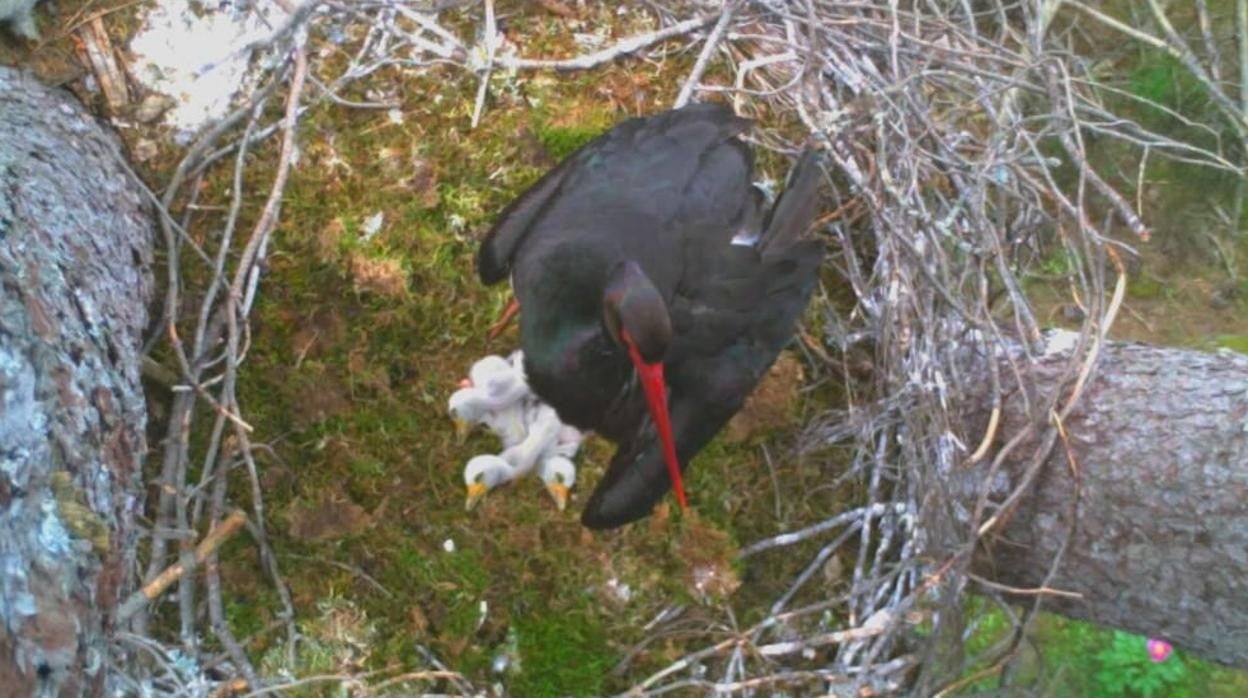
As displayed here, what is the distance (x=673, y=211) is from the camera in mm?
2518

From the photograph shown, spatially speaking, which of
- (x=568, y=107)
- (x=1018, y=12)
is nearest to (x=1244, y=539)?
(x=568, y=107)

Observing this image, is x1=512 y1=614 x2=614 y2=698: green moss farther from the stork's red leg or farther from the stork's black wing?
the stork's red leg

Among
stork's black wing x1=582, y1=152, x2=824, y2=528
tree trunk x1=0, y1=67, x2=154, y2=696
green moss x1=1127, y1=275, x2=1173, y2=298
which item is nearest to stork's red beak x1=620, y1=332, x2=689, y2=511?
stork's black wing x1=582, y1=152, x2=824, y2=528

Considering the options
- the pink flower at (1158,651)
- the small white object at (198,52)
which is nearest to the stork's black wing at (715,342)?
the small white object at (198,52)

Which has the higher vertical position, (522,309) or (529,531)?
(522,309)

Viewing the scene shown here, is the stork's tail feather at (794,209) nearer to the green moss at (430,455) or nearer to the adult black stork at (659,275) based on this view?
the adult black stork at (659,275)

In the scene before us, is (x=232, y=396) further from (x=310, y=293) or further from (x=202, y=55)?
(x=202, y=55)

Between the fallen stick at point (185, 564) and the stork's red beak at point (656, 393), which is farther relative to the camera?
the stork's red beak at point (656, 393)

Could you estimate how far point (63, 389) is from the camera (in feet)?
5.10

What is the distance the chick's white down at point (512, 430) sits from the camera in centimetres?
258

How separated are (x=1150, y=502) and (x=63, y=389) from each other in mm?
1677

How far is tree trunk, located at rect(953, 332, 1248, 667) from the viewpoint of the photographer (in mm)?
2164

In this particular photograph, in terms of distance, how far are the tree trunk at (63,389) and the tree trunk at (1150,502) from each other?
4.83 ft

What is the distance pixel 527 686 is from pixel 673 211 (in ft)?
3.08
